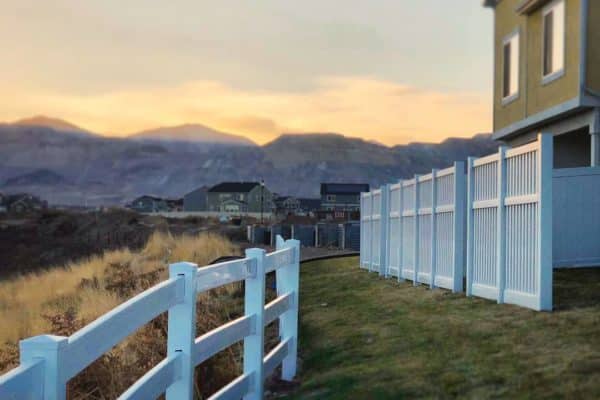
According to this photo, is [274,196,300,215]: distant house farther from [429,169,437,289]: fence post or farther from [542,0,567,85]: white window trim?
[429,169,437,289]: fence post

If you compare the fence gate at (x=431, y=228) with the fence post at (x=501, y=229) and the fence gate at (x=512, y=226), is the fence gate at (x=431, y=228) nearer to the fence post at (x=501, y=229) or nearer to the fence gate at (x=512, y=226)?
the fence gate at (x=512, y=226)

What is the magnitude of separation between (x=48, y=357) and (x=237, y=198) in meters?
116

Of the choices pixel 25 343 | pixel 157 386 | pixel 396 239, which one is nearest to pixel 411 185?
pixel 396 239

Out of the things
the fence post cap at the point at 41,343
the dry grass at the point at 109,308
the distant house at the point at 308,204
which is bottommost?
the dry grass at the point at 109,308

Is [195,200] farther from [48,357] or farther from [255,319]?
[48,357]

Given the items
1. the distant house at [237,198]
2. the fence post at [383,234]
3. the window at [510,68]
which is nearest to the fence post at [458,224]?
the fence post at [383,234]

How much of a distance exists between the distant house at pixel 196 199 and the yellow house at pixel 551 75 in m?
114

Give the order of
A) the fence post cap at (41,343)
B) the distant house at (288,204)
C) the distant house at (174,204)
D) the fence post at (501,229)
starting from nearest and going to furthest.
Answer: the fence post cap at (41,343)
the fence post at (501,229)
the distant house at (288,204)
the distant house at (174,204)

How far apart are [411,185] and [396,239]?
1695 millimetres

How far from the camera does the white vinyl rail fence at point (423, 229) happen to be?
11.3m

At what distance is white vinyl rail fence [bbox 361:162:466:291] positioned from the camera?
11.3 m

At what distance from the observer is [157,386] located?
465 centimetres

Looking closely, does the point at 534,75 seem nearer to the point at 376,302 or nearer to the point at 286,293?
the point at 376,302

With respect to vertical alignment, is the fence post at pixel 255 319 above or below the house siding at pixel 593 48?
below
